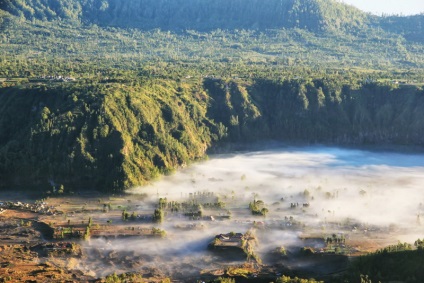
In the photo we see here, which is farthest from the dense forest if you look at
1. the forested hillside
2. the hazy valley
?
the hazy valley

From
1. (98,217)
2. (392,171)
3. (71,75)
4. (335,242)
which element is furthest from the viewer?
(71,75)

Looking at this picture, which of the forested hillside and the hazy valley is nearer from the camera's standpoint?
the hazy valley

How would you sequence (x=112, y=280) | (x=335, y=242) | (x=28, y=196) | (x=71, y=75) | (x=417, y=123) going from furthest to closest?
(x=71, y=75)
(x=417, y=123)
(x=28, y=196)
(x=335, y=242)
(x=112, y=280)

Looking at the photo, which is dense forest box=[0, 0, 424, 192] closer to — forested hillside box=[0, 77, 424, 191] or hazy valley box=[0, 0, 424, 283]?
forested hillside box=[0, 77, 424, 191]

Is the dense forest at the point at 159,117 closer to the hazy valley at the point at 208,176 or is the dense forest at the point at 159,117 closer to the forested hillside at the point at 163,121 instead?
the forested hillside at the point at 163,121

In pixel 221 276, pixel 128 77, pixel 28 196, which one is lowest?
pixel 221 276

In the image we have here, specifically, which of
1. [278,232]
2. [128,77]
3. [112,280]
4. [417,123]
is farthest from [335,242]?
[128,77]

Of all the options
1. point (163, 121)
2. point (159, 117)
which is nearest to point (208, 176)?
point (163, 121)

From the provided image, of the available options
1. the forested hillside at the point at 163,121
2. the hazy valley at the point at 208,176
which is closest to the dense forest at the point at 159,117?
the forested hillside at the point at 163,121

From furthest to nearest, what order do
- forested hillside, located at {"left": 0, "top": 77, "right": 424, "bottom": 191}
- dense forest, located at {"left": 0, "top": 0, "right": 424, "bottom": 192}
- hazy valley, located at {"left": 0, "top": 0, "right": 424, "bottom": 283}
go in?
dense forest, located at {"left": 0, "top": 0, "right": 424, "bottom": 192} < forested hillside, located at {"left": 0, "top": 77, "right": 424, "bottom": 191} < hazy valley, located at {"left": 0, "top": 0, "right": 424, "bottom": 283}

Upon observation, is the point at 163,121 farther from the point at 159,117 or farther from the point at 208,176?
the point at 208,176

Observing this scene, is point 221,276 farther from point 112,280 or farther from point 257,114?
point 257,114
